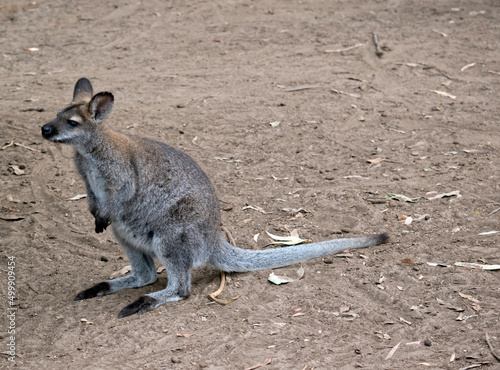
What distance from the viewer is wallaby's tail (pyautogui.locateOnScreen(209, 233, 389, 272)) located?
510 centimetres

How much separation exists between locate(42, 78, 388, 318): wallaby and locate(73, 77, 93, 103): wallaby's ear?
0.01 metres

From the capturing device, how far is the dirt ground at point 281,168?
4.25 metres

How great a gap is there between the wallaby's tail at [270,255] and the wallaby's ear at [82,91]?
5.81 ft

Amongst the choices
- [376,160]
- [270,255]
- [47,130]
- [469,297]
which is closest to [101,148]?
[47,130]

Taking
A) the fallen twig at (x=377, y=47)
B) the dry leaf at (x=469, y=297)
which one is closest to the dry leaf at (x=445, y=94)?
the fallen twig at (x=377, y=47)

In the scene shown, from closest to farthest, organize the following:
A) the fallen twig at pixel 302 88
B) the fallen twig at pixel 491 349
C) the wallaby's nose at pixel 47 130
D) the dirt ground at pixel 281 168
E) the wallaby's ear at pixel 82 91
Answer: the fallen twig at pixel 491 349
the dirt ground at pixel 281 168
the wallaby's nose at pixel 47 130
the wallaby's ear at pixel 82 91
the fallen twig at pixel 302 88

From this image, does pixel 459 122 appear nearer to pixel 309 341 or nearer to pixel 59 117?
pixel 309 341

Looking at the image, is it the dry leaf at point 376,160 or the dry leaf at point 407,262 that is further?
the dry leaf at point 376,160

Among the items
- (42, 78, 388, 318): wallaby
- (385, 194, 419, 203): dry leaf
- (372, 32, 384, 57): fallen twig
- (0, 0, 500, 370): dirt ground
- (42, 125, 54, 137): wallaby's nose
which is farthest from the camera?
(372, 32, 384, 57): fallen twig

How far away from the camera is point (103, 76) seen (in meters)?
9.10

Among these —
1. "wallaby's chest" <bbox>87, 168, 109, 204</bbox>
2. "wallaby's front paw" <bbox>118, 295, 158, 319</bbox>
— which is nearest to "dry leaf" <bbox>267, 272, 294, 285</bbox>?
"wallaby's front paw" <bbox>118, 295, 158, 319</bbox>

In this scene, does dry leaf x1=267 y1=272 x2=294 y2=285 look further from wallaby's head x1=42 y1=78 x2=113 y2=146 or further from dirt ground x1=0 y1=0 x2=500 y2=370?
wallaby's head x1=42 y1=78 x2=113 y2=146

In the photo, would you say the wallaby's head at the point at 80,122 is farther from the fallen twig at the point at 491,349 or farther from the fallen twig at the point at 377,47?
the fallen twig at the point at 377,47

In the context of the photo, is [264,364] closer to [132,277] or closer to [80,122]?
[132,277]
